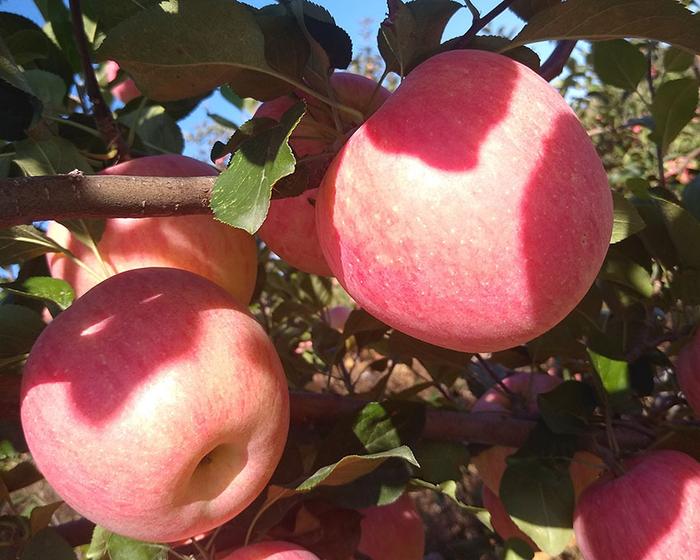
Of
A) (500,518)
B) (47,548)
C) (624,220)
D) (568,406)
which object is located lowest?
(500,518)

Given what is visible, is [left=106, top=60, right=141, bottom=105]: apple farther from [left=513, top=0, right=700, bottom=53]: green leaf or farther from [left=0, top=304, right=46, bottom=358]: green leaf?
[left=513, top=0, right=700, bottom=53]: green leaf

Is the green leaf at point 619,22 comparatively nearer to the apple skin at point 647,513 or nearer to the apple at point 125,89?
the apple skin at point 647,513

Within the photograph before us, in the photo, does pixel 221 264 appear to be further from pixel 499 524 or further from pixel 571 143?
pixel 499 524

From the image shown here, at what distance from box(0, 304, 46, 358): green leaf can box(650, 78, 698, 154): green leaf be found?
3.41 feet

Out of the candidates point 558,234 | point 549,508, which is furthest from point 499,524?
point 558,234

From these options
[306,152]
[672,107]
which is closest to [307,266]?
[306,152]

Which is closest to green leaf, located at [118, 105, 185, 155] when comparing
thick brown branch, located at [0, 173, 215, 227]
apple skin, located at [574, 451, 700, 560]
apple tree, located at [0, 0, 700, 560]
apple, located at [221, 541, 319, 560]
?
apple tree, located at [0, 0, 700, 560]

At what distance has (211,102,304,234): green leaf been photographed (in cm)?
50

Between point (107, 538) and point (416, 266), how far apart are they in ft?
1.74

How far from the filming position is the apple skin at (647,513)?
0.76 meters

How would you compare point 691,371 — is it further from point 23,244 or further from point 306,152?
point 23,244

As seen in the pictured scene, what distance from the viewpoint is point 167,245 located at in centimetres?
72

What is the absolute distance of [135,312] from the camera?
0.60 metres

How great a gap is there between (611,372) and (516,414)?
0.57 feet
